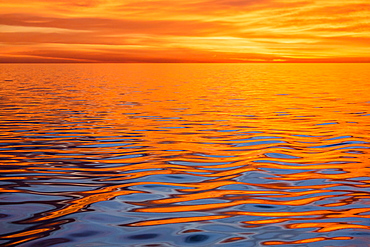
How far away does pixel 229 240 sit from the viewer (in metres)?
4.98

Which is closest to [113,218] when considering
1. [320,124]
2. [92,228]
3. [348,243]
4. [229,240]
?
[92,228]

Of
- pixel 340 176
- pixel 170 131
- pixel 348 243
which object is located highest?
pixel 170 131

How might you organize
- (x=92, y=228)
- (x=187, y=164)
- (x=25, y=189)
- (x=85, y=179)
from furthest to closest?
(x=187, y=164)
(x=85, y=179)
(x=25, y=189)
(x=92, y=228)

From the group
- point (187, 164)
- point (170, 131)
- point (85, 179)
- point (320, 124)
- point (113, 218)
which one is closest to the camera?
point (113, 218)

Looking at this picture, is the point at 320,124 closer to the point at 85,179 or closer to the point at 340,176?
the point at 340,176

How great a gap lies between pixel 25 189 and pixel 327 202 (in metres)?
→ 4.59

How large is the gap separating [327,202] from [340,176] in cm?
165

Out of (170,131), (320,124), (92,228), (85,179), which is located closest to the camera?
(92,228)

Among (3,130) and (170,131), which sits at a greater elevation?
(3,130)

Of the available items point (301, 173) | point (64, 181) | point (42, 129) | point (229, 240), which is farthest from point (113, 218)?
point (42, 129)

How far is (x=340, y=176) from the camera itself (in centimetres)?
784

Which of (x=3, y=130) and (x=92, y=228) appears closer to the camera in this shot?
(x=92, y=228)

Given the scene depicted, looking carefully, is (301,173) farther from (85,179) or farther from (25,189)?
(25,189)

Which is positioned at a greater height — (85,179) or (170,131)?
(170,131)
